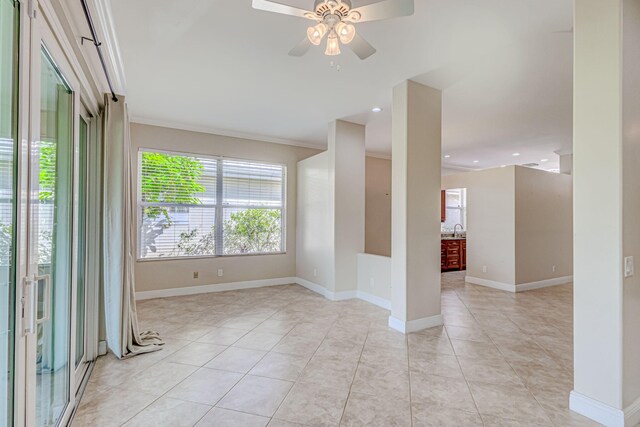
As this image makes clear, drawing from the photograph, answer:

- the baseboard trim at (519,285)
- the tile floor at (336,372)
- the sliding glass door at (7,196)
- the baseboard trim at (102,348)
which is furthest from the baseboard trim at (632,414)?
the baseboard trim at (102,348)

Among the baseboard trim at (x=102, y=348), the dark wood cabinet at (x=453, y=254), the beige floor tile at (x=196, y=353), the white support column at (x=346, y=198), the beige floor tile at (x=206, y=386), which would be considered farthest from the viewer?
the dark wood cabinet at (x=453, y=254)

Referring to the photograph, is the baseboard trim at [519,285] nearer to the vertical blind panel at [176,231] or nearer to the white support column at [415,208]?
the white support column at [415,208]

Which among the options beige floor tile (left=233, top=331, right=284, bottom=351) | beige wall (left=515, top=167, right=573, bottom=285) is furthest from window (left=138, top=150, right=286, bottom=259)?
beige wall (left=515, top=167, right=573, bottom=285)

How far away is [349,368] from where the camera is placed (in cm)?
262

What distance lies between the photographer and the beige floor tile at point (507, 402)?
78.3 inches

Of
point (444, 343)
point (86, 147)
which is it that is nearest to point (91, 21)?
point (86, 147)

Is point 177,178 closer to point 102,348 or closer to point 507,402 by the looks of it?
point 102,348

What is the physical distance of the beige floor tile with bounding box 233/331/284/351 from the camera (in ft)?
10.1

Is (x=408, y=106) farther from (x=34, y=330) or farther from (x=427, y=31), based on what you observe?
(x=34, y=330)

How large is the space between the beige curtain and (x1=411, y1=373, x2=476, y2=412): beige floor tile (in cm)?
247

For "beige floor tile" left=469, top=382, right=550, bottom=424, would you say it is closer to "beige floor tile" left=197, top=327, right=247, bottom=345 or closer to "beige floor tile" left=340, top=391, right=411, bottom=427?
"beige floor tile" left=340, top=391, right=411, bottom=427

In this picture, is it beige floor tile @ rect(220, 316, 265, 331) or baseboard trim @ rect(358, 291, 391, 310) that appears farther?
baseboard trim @ rect(358, 291, 391, 310)

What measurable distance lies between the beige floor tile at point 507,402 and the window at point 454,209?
7.03 metres

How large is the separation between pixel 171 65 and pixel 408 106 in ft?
8.18
